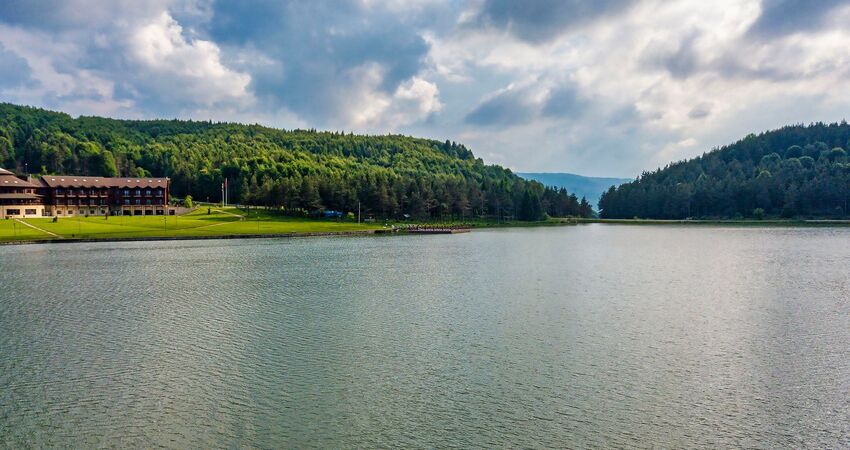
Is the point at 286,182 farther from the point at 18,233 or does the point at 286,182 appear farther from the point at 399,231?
the point at 18,233

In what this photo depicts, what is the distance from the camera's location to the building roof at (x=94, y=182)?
416 feet

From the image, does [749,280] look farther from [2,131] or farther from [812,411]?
[2,131]

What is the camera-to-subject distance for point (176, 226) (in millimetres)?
100688

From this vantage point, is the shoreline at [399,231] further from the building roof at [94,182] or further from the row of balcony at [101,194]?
the building roof at [94,182]

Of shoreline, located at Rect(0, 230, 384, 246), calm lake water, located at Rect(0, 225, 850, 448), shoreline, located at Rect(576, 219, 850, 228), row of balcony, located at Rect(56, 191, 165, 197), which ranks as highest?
row of balcony, located at Rect(56, 191, 165, 197)

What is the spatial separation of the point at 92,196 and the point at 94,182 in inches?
132

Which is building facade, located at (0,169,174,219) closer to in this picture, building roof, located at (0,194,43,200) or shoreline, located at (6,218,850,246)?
building roof, located at (0,194,43,200)

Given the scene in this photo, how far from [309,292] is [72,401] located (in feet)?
64.9

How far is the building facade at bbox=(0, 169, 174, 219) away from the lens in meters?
123

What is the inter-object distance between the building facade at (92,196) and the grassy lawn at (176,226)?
14156 mm

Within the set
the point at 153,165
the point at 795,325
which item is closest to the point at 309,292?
the point at 795,325

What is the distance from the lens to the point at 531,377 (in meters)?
18.8

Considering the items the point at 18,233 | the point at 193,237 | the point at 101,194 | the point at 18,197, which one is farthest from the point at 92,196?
the point at 193,237

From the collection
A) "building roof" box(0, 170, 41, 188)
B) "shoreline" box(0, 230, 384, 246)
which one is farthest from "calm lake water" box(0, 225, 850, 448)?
"building roof" box(0, 170, 41, 188)
